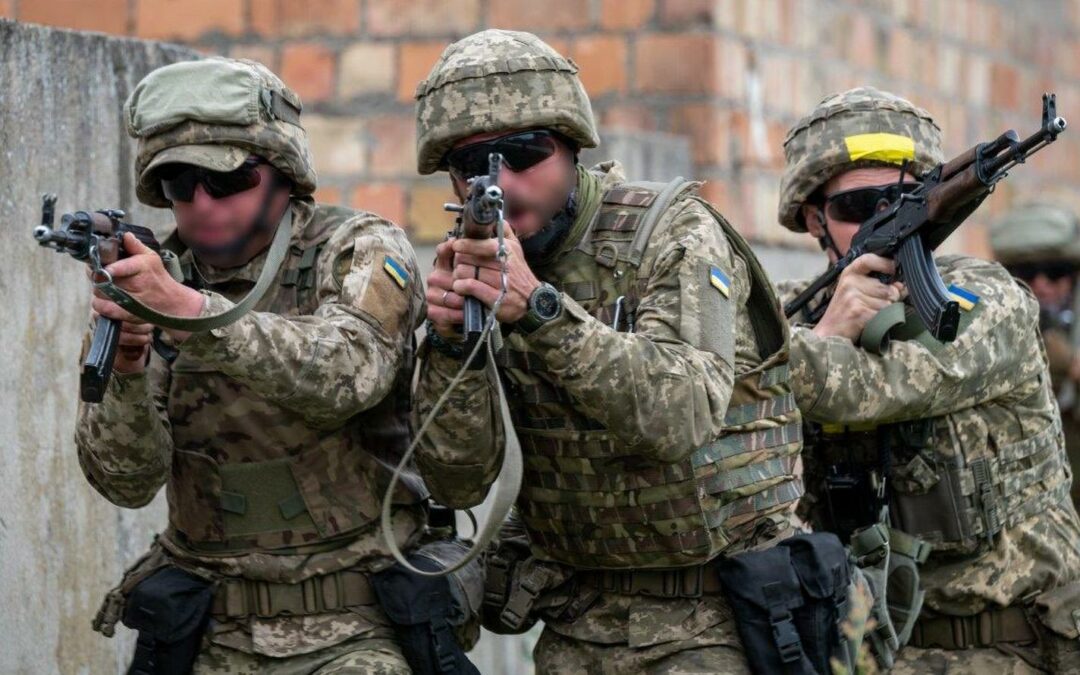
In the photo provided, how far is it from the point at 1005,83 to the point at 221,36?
5.33 m

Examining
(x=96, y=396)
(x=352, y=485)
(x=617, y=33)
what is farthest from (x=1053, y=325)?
(x=96, y=396)

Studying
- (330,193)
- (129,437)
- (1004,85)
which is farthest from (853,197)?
(1004,85)

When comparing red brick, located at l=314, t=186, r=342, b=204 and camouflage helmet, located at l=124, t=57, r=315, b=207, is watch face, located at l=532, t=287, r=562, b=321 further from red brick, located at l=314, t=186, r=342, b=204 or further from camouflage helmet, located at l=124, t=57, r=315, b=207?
red brick, located at l=314, t=186, r=342, b=204

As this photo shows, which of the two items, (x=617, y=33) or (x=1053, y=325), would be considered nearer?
(x=1053, y=325)

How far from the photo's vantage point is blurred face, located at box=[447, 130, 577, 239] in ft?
15.9

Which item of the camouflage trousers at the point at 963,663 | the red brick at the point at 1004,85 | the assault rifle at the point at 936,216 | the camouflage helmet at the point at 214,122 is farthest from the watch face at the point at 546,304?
the red brick at the point at 1004,85

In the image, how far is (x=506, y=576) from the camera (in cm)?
530

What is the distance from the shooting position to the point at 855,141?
6.04 metres

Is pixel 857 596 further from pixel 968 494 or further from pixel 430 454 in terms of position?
pixel 430 454

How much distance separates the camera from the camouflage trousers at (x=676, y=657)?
4.88 metres

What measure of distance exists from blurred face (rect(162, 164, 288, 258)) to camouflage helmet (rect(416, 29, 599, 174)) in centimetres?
44

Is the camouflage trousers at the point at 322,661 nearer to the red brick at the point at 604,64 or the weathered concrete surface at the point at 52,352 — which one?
the weathered concrete surface at the point at 52,352

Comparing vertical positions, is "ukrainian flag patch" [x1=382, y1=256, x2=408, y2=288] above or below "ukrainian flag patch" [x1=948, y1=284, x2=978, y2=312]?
above

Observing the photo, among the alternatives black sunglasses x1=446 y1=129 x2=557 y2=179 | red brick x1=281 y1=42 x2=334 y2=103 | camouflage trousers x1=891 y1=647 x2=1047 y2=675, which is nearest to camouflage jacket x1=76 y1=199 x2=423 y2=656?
black sunglasses x1=446 y1=129 x2=557 y2=179
